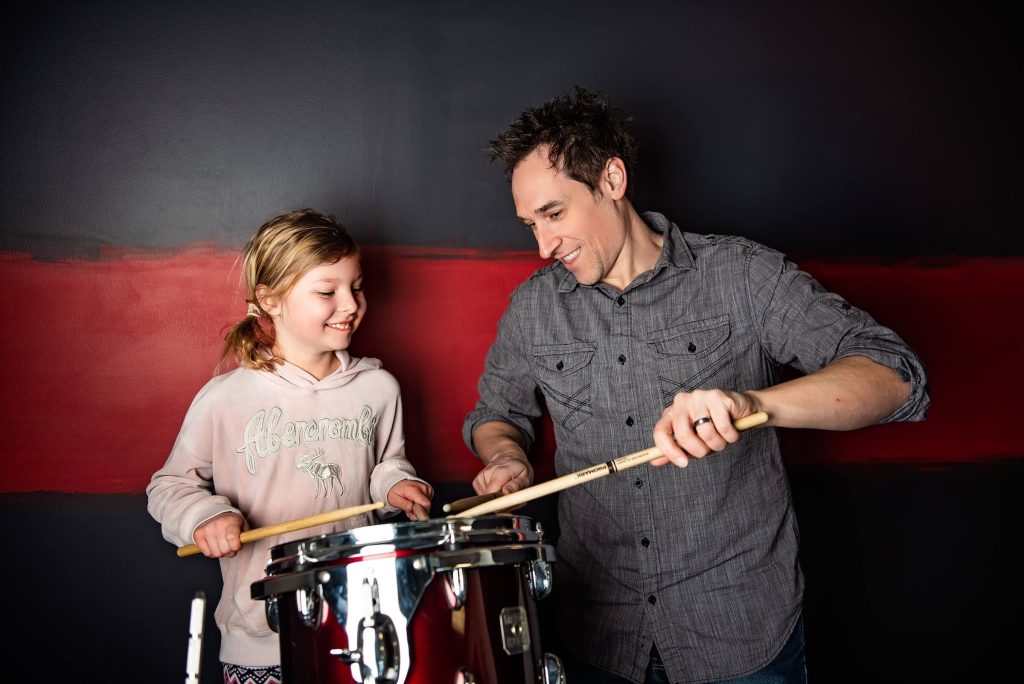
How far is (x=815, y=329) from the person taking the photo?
1860mm

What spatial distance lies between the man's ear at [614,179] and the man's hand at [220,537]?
44.8 inches

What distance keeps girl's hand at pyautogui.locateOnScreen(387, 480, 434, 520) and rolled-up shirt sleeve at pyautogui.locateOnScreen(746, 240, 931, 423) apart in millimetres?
844

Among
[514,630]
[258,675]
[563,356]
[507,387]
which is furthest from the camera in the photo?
[507,387]

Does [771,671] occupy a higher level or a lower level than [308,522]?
lower

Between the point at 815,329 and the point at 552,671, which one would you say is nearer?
the point at 552,671

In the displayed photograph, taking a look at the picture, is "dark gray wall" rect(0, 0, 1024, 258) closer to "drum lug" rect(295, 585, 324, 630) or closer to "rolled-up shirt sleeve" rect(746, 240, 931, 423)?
"rolled-up shirt sleeve" rect(746, 240, 931, 423)

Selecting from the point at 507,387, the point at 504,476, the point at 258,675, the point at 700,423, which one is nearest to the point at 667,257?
the point at 507,387

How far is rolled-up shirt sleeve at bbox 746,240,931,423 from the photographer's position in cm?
167

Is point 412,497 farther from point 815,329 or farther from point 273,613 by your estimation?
point 815,329

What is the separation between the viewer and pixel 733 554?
6.40 feet

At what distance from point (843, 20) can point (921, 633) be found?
1858 millimetres

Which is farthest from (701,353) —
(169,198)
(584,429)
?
(169,198)

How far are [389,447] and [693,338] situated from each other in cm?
80

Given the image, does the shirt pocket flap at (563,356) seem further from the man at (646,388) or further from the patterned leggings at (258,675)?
the patterned leggings at (258,675)
